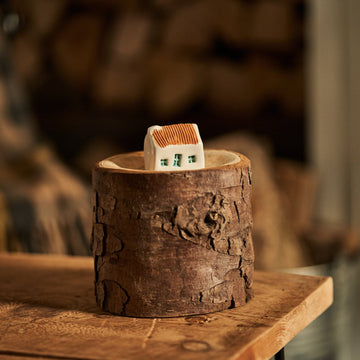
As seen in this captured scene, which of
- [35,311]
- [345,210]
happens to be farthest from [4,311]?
[345,210]

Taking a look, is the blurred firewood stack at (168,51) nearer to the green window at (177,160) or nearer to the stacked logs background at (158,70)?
the stacked logs background at (158,70)

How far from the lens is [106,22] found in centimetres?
267

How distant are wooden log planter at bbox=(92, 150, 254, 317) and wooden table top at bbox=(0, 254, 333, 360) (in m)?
0.02

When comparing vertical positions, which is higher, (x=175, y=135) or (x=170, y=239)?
(x=175, y=135)

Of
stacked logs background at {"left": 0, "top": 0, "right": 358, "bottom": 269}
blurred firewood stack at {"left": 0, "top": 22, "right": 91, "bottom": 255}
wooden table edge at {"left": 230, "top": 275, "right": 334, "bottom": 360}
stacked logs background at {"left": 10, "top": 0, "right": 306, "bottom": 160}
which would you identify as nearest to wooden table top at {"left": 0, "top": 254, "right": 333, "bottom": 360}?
wooden table edge at {"left": 230, "top": 275, "right": 334, "bottom": 360}

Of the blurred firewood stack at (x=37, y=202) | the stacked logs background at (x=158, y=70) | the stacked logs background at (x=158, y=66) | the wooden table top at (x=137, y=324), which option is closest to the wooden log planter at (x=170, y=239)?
the wooden table top at (x=137, y=324)

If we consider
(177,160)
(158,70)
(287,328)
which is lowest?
(287,328)

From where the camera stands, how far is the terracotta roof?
0.78m

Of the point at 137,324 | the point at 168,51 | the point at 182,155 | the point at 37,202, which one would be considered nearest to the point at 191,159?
the point at 182,155

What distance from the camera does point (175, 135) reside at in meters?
0.79

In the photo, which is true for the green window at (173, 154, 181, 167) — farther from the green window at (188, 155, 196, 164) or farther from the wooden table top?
the wooden table top

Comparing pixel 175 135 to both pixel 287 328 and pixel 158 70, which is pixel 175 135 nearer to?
pixel 287 328

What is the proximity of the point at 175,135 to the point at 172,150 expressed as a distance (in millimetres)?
26

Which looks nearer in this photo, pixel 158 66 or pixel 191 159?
pixel 191 159
